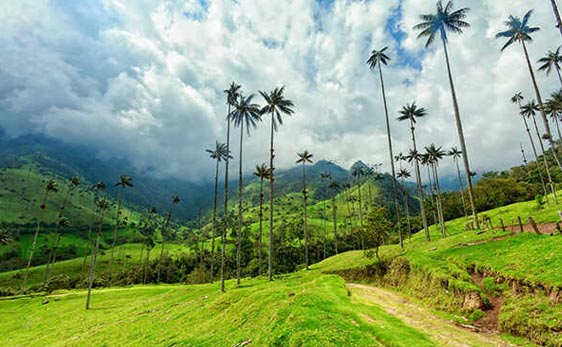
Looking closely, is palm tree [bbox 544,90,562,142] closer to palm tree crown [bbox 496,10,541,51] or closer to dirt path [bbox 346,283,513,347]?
palm tree crown [bbox 496,10,541,51]

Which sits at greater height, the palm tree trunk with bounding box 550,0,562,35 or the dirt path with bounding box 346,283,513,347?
the palm tree trunk with bounding box 550,0,562,35

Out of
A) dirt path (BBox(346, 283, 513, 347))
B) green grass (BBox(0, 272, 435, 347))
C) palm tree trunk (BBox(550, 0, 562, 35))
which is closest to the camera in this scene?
green grass (BBox(0, 272, 435, 347))

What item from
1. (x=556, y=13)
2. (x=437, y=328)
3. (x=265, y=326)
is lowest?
(x=437, y=328)

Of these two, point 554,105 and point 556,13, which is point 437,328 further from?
point 554,105

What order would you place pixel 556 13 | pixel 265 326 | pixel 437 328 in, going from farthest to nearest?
pixel 556 13
pixel 437 328
pixel 265 326

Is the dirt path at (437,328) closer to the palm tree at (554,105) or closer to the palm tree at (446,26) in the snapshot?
the palm tree at (446,26)

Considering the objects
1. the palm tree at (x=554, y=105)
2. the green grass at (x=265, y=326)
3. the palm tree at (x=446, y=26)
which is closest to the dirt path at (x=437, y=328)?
the green grass at (x=265, y=326)

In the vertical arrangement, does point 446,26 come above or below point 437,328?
above

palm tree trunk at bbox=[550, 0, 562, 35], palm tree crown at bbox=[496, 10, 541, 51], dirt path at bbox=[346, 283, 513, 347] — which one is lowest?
dirt path at bbox=[346, 283, 513, 347]

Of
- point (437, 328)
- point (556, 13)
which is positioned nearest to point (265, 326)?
point (437, 328)

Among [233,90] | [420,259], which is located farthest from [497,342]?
[233,90]

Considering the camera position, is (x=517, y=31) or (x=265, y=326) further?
(x=517, y=31)

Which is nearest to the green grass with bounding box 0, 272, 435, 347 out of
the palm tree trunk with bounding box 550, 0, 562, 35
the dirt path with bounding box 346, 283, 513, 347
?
the dirt path with bounding box 346, 283, 513, 347

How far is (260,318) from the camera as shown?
18.4 metres
